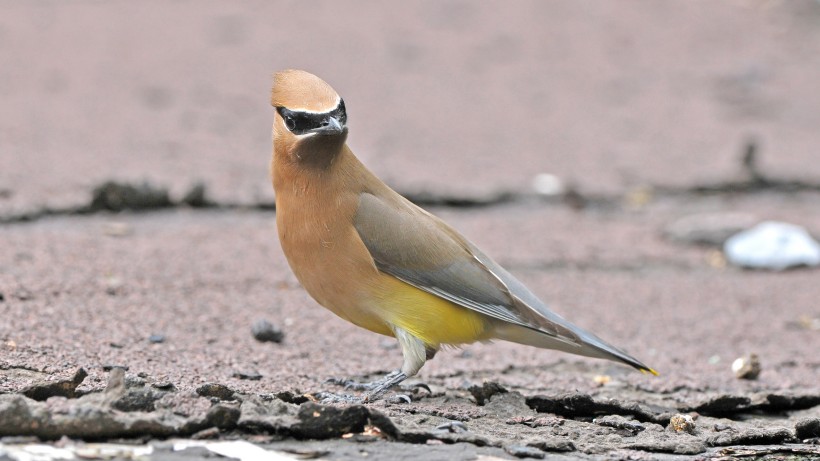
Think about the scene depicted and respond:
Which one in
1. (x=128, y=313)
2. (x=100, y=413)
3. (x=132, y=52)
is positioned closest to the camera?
(x=100, y=413)

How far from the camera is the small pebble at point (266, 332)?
17.5 feet

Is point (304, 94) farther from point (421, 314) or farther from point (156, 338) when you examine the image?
point (156, 338)

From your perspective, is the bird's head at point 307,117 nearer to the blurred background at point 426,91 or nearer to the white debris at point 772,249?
the blurred background at point 426,91

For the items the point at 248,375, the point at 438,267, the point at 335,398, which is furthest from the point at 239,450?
the point at 438,267

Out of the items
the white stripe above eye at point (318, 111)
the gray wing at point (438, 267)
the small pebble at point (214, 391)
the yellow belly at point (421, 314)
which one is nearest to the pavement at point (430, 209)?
the small pebble at point (214, 391)

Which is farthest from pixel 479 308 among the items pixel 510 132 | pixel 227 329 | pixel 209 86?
pixel 209 86

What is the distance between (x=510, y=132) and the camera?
10.0 meters

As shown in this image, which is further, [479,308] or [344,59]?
[344,59]

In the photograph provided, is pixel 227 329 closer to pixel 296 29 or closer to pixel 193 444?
pixel 193 444

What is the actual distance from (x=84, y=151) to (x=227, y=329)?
3527mm

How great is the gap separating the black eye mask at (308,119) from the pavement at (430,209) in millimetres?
967

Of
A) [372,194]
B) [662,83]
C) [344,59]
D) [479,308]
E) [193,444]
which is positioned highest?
[662,83]

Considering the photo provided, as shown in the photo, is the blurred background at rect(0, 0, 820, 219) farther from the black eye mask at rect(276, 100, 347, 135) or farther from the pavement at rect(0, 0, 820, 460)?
the black eye mask at rect(276, 100, 347, 135)

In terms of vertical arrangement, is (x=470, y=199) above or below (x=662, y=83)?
below
